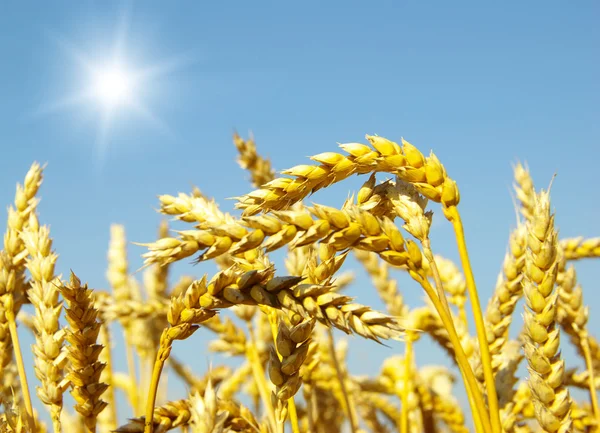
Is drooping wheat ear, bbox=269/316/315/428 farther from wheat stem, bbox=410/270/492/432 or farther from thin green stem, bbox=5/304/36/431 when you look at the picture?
thin green stem, bbox=5/304/36/431

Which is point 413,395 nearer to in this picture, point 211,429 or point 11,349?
point 11,349

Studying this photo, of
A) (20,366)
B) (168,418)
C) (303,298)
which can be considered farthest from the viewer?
(20,366)

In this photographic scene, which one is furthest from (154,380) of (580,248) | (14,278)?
(580,248)

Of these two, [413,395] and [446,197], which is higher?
[446,197]

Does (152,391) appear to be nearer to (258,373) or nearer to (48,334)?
(48,334)

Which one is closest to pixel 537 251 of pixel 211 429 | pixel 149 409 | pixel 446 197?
pixel 446 197

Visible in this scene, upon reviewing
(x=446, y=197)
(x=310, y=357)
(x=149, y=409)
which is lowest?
(x=149, y=409)

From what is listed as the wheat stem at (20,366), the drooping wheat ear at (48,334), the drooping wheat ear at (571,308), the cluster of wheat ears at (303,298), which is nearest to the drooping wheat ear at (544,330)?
the cluster of wheat ears at (303,298)
